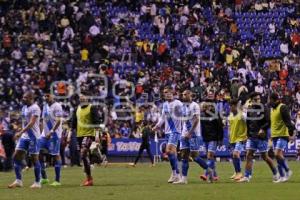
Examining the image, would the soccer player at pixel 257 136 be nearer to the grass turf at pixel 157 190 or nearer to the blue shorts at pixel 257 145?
the blue shorts at pixel 257 145

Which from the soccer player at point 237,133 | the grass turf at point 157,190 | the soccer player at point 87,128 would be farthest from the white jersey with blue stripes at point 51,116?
the soccer player at point 237,133

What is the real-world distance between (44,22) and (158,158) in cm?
1241

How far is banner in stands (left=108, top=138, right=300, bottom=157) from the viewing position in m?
40.4

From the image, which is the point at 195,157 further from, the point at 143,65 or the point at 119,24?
the point at 119,24

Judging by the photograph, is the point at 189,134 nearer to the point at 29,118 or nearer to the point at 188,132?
the point at 188,132

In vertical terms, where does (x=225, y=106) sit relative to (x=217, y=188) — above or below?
above

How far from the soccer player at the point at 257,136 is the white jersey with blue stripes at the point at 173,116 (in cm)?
177

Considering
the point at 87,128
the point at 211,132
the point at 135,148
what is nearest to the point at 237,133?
the point at 211,132

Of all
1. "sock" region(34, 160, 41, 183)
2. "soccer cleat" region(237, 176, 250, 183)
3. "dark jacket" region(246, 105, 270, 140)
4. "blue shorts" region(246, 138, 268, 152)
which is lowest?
"soccer cleat" region(237, 176, 250, 183)

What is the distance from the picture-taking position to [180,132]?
23.3m

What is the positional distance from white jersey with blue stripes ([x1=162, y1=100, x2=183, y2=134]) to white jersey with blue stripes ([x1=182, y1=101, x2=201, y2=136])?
0.45 ft

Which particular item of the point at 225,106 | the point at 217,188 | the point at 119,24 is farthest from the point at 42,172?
the point at 119,24

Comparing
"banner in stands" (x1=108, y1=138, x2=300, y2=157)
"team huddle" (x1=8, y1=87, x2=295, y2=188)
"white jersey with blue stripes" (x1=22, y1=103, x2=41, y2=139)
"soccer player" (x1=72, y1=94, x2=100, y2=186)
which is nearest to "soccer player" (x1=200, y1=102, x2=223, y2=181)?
"team huddle" (x1=8, y1=87, x2=295, y2=188)

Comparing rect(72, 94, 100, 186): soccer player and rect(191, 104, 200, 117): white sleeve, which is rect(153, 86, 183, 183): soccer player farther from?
rect(72, 94, 100, 186): soccer player
